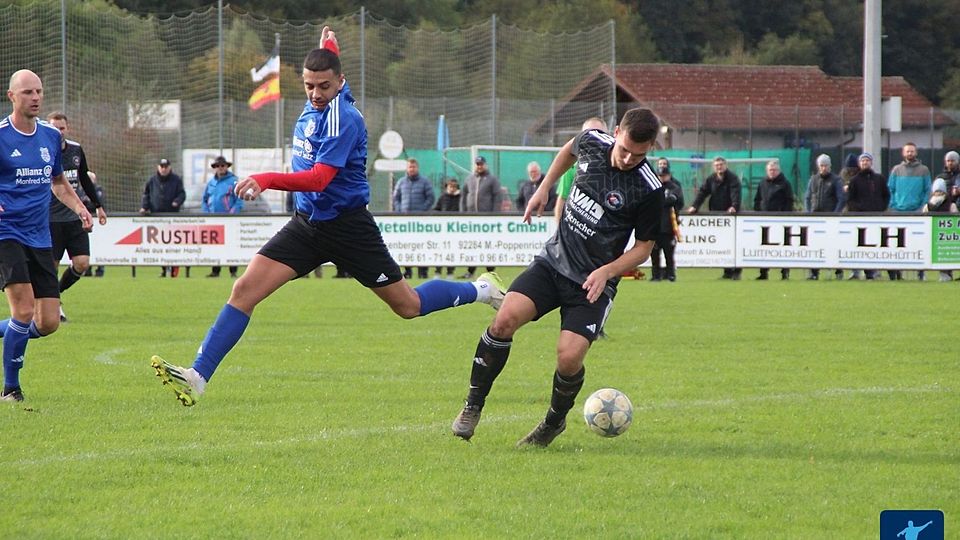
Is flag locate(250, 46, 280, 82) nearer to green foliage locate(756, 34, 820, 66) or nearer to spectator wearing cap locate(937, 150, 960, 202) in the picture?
spectator wearing cap locate(937, 150, 960, 202)

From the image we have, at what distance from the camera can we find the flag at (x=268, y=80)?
30.9 m

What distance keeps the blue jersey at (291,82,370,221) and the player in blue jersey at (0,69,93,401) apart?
1991 millimetres

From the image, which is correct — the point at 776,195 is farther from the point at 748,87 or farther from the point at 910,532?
the point at 748,87

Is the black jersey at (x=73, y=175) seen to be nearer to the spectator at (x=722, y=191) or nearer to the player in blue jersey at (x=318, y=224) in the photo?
the player in blue jersey at (x=318, y=224)

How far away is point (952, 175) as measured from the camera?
2220 centimetres

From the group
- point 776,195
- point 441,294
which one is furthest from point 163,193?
point 441,294

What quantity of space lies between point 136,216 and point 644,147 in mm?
17429

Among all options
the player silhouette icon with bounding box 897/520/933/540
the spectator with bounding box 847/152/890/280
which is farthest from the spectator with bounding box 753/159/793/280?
the player silhouette icon with bounding box 897/520/933/540

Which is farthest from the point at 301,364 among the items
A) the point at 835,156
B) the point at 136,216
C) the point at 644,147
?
the point at 835,156

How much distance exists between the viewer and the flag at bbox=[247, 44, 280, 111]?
101 ft

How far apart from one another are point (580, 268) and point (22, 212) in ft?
11.7

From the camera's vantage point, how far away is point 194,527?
17.0ft

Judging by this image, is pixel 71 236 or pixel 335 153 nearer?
pixel 335 153

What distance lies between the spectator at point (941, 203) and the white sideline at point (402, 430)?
42.7 ft
